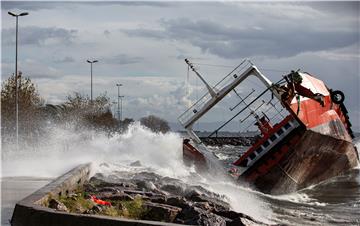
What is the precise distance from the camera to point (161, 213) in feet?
42.1

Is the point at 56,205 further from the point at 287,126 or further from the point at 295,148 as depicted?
the point at 287,126

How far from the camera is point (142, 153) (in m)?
40.4

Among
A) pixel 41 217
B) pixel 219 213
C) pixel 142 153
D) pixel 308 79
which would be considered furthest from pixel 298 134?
pixel 142 153

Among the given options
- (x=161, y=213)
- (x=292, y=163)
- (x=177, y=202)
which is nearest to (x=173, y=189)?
(x=177, y=202)

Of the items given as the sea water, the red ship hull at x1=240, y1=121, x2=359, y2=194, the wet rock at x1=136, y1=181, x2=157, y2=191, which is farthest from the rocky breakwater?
the red ship hull at x1=240, y1=121, x2=359, y2=194

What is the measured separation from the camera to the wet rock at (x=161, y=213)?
12.7m

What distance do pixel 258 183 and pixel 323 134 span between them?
3.25 metres

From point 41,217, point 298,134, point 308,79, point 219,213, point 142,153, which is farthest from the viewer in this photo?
point 142,153

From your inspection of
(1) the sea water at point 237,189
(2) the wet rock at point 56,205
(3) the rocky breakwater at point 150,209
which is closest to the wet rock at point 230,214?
(3) the rocky breakwater at point 150,209

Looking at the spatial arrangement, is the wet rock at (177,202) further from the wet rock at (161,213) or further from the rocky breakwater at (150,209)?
the wet rock at (161,213)

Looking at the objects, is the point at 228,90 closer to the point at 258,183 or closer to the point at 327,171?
the point at 258,183

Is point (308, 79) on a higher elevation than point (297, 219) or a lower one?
higher

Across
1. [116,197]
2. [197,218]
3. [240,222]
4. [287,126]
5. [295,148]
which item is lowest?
[240,222]

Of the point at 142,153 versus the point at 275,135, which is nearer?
the point at 275,135
